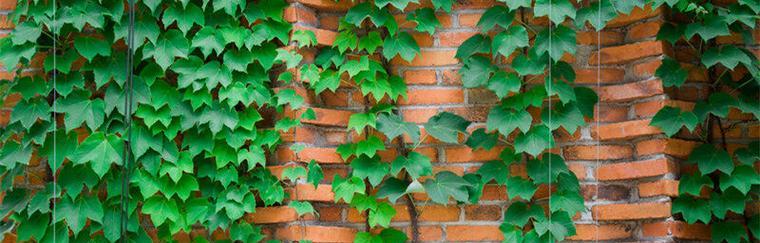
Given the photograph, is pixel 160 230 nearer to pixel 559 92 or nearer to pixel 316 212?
pixel 316 212

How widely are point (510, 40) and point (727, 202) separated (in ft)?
2.45

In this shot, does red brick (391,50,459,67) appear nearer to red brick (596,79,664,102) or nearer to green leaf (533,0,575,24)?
green leaf (533,0,575,24)

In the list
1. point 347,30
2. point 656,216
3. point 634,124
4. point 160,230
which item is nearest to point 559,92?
point 634,124

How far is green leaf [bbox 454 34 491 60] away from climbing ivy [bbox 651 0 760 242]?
1.57 feet

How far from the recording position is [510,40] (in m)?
2.93

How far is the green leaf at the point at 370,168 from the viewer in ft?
9.68

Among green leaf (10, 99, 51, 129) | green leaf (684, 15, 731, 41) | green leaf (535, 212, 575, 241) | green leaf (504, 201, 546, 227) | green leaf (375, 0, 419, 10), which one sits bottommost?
green leaf (535, 212, 575, 241)

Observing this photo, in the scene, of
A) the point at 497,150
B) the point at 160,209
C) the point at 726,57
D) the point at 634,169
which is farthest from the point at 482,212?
the point at 160,209

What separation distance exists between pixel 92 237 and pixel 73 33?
0.58 metres

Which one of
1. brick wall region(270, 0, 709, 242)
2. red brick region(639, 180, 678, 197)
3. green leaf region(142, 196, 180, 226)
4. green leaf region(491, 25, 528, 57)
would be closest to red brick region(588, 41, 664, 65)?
brick wall region(270, 0, 709, 242)

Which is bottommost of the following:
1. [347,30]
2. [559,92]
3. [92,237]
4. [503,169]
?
[92,237]

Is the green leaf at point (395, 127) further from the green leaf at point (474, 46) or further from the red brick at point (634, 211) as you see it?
the red brick at point (634, 211)

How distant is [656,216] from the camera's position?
115 inches

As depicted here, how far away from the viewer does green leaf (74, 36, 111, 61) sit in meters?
2.94
